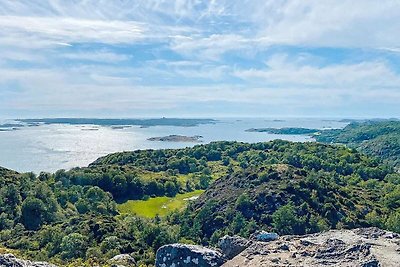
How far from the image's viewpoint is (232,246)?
2158 cm

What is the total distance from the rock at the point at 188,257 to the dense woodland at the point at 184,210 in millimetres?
19119

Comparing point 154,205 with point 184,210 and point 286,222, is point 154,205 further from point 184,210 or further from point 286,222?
point 286,222

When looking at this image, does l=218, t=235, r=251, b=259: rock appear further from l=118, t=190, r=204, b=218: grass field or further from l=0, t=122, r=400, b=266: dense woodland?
l=118, t=190, r=204, b=218: grass field

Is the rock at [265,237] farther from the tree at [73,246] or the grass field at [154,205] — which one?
the grass field at [154,205]

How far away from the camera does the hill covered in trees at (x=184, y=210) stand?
2140 inches

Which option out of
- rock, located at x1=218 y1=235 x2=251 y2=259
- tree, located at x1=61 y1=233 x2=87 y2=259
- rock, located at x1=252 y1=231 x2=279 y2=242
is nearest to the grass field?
tree, located at x1=61 y1=233 x2=87 y2=259

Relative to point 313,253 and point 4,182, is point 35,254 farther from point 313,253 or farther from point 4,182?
point 4,182

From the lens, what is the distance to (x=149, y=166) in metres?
158

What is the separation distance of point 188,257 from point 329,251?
626cm

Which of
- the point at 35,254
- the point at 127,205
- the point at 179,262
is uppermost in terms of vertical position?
the point at 179,262

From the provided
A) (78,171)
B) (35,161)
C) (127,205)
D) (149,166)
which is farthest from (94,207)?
(35,161)

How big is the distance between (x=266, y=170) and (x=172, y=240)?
42.7 m

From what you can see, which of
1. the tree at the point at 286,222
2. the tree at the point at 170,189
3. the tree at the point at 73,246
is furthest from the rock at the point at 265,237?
the tree at the point at 170,189

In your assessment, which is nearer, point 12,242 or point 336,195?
point 12,242
